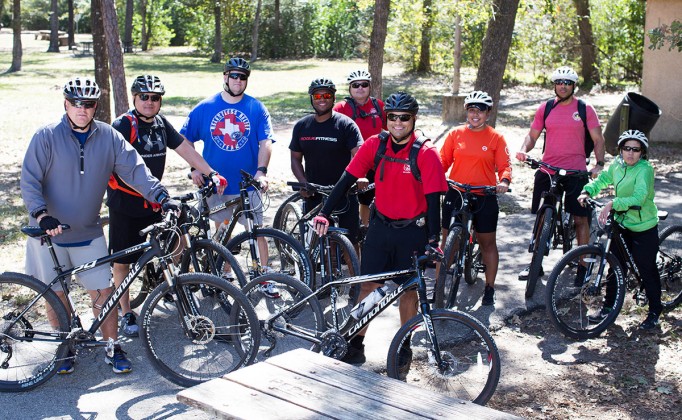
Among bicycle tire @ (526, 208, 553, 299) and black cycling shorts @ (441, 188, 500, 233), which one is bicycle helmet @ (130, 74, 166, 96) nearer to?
black cycling shorts @ (441, 188, 500, 233)

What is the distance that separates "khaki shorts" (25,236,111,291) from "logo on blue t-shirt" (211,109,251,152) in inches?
73.4

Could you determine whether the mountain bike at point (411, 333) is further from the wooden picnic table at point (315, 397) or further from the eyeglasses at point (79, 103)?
the eyeglasses at point (79, 103)

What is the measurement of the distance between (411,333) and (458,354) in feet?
1.16

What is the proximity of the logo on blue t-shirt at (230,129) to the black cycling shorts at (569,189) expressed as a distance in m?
2.76

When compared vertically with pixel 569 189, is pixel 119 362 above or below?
below

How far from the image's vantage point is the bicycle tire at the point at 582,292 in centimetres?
655

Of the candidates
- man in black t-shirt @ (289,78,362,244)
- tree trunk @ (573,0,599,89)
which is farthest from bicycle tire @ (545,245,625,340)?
tree trunk @ (573,0,599,89)

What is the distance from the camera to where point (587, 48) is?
1044 inches

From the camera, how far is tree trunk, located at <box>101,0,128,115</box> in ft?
37.7

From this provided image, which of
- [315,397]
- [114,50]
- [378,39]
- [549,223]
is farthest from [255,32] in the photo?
[315,397]

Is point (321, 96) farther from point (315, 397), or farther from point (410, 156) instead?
point (315, 397)

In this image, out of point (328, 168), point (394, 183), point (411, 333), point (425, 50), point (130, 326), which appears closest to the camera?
point (411, 333)

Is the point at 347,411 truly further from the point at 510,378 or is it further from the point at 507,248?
the point at 507,248

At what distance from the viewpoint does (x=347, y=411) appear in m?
3.65
